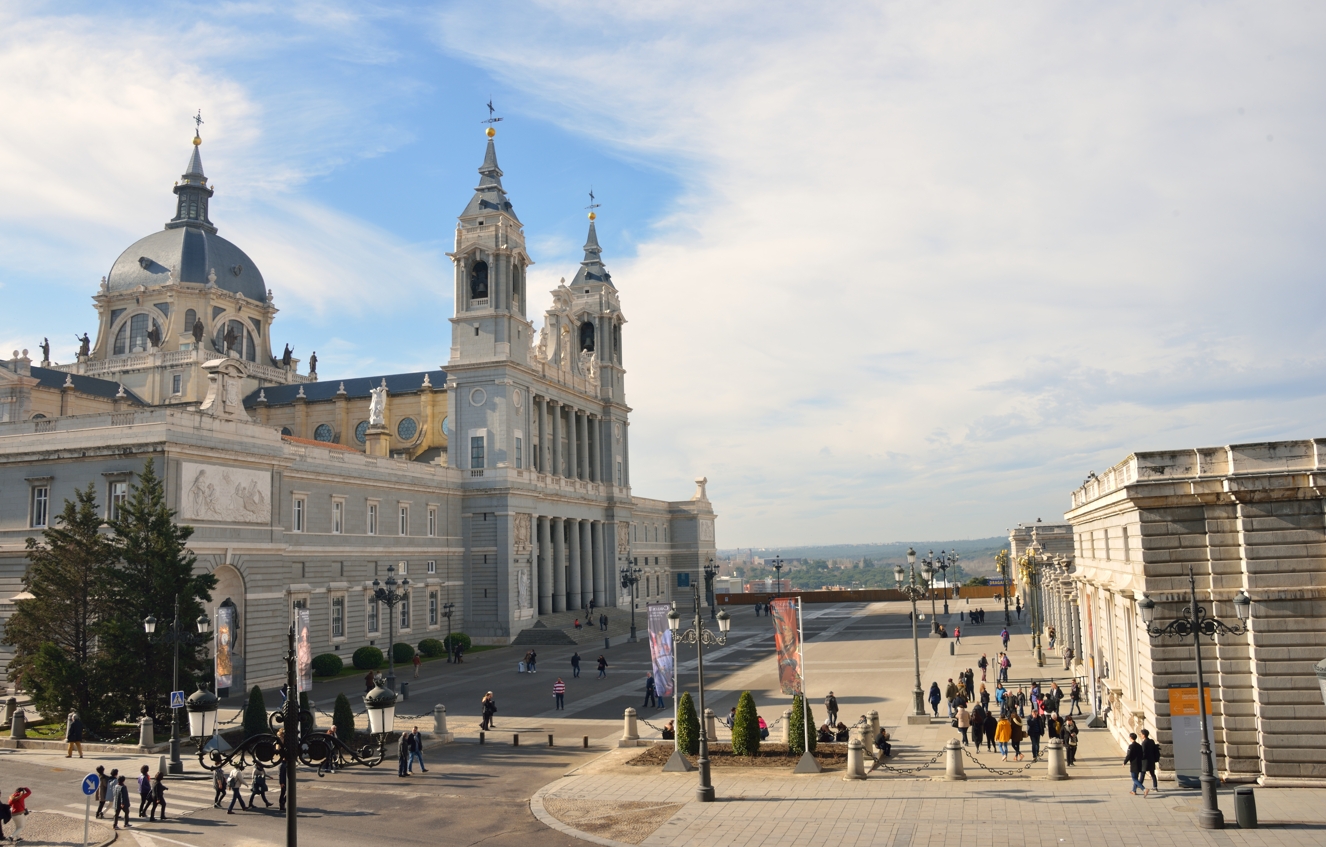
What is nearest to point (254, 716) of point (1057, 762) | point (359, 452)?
point (1057, 762)

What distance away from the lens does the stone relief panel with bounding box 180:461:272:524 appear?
41.5 m

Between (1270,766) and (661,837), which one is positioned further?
(1270,766)

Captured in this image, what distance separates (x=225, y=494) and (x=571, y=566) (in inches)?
1687

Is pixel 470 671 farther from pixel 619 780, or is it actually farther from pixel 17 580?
pixel 619 780

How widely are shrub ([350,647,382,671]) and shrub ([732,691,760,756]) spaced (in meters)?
29.9

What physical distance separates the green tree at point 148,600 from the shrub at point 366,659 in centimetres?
1873

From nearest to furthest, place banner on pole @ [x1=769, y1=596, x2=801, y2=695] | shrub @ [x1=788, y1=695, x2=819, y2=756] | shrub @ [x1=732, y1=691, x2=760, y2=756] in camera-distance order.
Answer: 1. shrub @ [x1=788, y1=695, x2=819, y2=756]
2. banner on pole @ [x1=769, y1=596, x2=801, y2=695]
3. shrub @ [x1=732, y1=691, x2=760, y2=756]

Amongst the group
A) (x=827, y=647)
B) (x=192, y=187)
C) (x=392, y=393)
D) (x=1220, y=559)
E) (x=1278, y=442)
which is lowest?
(x=827, y=647)

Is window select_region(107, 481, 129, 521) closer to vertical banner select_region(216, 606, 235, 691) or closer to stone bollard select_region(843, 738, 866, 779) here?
vertical banner select_region(216, 606, 235, 691)

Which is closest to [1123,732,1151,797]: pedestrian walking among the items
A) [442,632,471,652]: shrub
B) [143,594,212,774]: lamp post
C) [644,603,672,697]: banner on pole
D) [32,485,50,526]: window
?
[644,603,672,697]: banner on pole

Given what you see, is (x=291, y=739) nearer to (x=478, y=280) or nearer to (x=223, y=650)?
(x=223, y=650)

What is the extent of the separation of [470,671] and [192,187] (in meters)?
60.9

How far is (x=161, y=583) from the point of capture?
34.2 m

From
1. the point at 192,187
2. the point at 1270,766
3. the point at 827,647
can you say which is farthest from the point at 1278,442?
the point at 192,187
